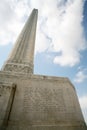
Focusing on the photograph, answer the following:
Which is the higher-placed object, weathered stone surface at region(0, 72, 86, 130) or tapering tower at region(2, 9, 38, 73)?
tapering tower at region(2, 9, 38, 73)

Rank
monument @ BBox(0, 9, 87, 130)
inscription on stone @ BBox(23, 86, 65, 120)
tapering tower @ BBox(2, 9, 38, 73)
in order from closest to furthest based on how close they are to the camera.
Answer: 1. monument @ BBox(0, 9, 87, 130)
2. inscription on stone @ BBox(23, 86, 65, 120)
3. tapering tower @ BBox(2, 9, 38, 73)

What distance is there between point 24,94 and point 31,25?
12.7 m

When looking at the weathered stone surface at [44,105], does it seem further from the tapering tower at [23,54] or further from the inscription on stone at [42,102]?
the tapering tower at [23,54]

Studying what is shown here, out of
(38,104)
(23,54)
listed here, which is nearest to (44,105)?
(38,104)

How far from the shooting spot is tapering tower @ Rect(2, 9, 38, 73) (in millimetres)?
11000

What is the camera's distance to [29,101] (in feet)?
22.7

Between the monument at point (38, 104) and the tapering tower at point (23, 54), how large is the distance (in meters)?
3.04

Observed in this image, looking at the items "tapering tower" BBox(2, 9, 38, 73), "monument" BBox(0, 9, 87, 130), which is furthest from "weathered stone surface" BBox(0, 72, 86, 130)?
"tapering tower" BBox(2, 9, 38, 73)

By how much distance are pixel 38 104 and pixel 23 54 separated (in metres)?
7.00

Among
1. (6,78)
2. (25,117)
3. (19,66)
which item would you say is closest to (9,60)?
(19,66)

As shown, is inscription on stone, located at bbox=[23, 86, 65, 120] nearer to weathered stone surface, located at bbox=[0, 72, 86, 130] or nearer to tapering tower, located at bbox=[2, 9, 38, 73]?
weathered stone surface, located at bbox=[0, 72, 86, 130]

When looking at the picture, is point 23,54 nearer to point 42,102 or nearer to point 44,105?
point 42,102

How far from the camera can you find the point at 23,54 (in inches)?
507

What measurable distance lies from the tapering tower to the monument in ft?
9.97
